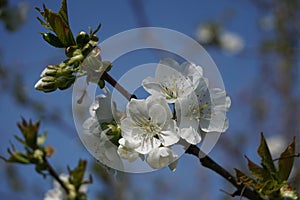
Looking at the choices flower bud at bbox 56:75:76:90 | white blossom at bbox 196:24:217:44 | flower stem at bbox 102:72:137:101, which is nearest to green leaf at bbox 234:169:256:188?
flower stem at bbox 102:72:137:101

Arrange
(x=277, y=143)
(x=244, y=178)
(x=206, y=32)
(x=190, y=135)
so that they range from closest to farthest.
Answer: (x=190, y=135) < (x=244, y=178) < (x=277, y=143) < (x=206, y=32)

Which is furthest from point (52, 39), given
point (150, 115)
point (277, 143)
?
point (277, 143)

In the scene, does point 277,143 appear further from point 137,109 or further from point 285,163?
point 137,109

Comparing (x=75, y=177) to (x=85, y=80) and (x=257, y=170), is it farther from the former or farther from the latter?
(x=257, y=170)

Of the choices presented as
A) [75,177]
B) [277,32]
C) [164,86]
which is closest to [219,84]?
[164,86]

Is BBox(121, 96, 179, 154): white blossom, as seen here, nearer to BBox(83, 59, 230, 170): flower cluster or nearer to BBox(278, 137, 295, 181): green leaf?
BBox(83, 59, 230, 170): flower cluster

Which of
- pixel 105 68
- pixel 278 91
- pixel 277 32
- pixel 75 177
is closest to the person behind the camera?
pixel 105 68

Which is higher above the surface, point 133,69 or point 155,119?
point 133,69
